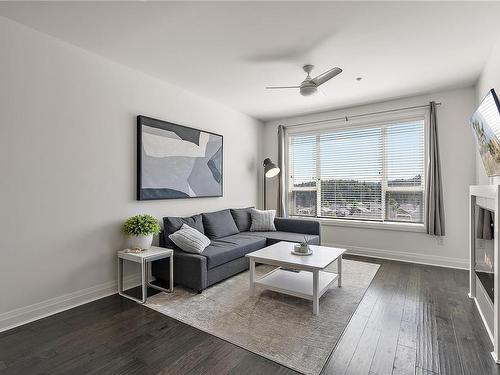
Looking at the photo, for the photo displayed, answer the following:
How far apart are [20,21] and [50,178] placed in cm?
138

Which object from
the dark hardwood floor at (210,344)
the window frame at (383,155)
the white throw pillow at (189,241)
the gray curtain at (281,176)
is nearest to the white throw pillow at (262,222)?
the gray curtain at (281,176)

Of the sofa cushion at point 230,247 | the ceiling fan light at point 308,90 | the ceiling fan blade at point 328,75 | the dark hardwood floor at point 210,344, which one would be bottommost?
the dark hardwood floor at point 210,344

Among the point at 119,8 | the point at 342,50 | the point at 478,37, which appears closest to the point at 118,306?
the point at 119,8

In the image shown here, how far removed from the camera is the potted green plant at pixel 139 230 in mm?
2979

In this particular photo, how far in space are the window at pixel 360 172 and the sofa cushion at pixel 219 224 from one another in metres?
1.73

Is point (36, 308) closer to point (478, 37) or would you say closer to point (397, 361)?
point (397, 361)

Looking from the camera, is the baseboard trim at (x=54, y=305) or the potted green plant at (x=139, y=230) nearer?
the baseboard trim at (x=54, y=305)

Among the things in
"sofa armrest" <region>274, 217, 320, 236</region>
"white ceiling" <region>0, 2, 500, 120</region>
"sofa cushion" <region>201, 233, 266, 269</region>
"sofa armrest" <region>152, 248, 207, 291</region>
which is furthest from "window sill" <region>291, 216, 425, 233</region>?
"sofa armrest" <region>152, 248, 207, 291</region>

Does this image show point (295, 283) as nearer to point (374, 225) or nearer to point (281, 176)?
point (374, 225)

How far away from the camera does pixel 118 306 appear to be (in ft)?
8.87

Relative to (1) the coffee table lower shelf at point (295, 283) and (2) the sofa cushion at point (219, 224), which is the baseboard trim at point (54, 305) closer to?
(2) the sofa cushion at point (219, 224)

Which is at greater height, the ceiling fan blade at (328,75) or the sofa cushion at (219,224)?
the ceiling fan blade at (328,75)

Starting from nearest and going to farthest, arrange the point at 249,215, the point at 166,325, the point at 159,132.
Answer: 1. the point at 166,325
2. the point at 159,132
3. the point at 249,215

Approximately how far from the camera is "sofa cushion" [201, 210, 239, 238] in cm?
400
